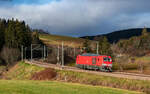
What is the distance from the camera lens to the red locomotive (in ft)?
150

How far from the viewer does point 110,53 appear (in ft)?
314

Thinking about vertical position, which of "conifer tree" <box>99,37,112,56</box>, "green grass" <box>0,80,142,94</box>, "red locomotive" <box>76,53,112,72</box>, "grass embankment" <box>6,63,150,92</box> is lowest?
"grass embankment" <box>6,63,150,92</box>

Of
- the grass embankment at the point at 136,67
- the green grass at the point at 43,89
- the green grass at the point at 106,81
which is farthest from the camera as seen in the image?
the grass embankment at the point at 136,67

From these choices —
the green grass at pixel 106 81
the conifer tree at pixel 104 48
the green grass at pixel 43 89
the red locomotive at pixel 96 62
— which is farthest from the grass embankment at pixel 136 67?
the green grass at pixel 43 89

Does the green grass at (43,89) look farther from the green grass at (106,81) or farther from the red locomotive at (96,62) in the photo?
the red locomotive at (96,62)

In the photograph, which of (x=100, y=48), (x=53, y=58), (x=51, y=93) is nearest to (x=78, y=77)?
(x=51, y=93)

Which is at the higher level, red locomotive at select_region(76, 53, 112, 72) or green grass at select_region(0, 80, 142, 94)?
red locomotive at select_region(76, 53, 112, 72)

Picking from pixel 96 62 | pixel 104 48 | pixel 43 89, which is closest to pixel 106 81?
pixel 96 62

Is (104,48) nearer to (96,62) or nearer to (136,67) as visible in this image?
(136,67)

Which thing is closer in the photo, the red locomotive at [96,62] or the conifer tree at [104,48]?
the red locomotive at [96,62]

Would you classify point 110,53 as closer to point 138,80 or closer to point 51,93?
point 138,80

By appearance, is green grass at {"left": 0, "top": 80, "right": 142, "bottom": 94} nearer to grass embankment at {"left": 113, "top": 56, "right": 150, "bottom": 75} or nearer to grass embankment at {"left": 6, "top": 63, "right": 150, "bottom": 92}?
grass embankment at {"left": 6, "top": 63, "right": 150, "bottom": 92}

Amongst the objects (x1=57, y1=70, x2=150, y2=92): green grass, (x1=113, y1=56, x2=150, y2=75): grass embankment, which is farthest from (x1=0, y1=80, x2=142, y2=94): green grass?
(x1=113, y1=56, x2=150, y2=75): grass embankment

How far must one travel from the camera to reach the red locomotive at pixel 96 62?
1805 inches
